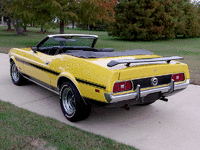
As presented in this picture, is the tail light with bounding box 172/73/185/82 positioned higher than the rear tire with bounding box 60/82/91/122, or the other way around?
the tail light with bounding box 172/73/185/82

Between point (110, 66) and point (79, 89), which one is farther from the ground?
point (110, 66)

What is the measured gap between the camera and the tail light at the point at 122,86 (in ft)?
10.4

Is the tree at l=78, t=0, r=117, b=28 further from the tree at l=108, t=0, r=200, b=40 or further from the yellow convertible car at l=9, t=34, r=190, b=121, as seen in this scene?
the yellow convertible car at l=9, t=34, r=190, b=121

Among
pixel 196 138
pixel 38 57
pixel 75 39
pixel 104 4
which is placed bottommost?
pixel 196 138

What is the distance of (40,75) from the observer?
15.2 ft

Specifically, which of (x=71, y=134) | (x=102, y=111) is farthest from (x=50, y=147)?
(x=102, y=111)

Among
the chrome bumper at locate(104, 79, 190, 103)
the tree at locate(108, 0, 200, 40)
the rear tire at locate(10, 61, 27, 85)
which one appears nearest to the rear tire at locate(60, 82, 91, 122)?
the chrome bumper at locate(104, 79, 190, 103)

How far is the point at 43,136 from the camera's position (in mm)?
3240

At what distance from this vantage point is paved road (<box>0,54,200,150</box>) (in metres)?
3.29

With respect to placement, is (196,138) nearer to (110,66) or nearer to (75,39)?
(110,66)

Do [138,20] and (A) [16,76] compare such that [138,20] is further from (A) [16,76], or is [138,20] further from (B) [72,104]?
(B) [72,104]

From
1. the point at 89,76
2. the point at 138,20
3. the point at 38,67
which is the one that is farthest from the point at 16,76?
the point at 138,20

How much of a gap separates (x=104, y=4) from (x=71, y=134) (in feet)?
47.2

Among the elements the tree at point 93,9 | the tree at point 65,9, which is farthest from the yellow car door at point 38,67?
the tree at point 93,9
